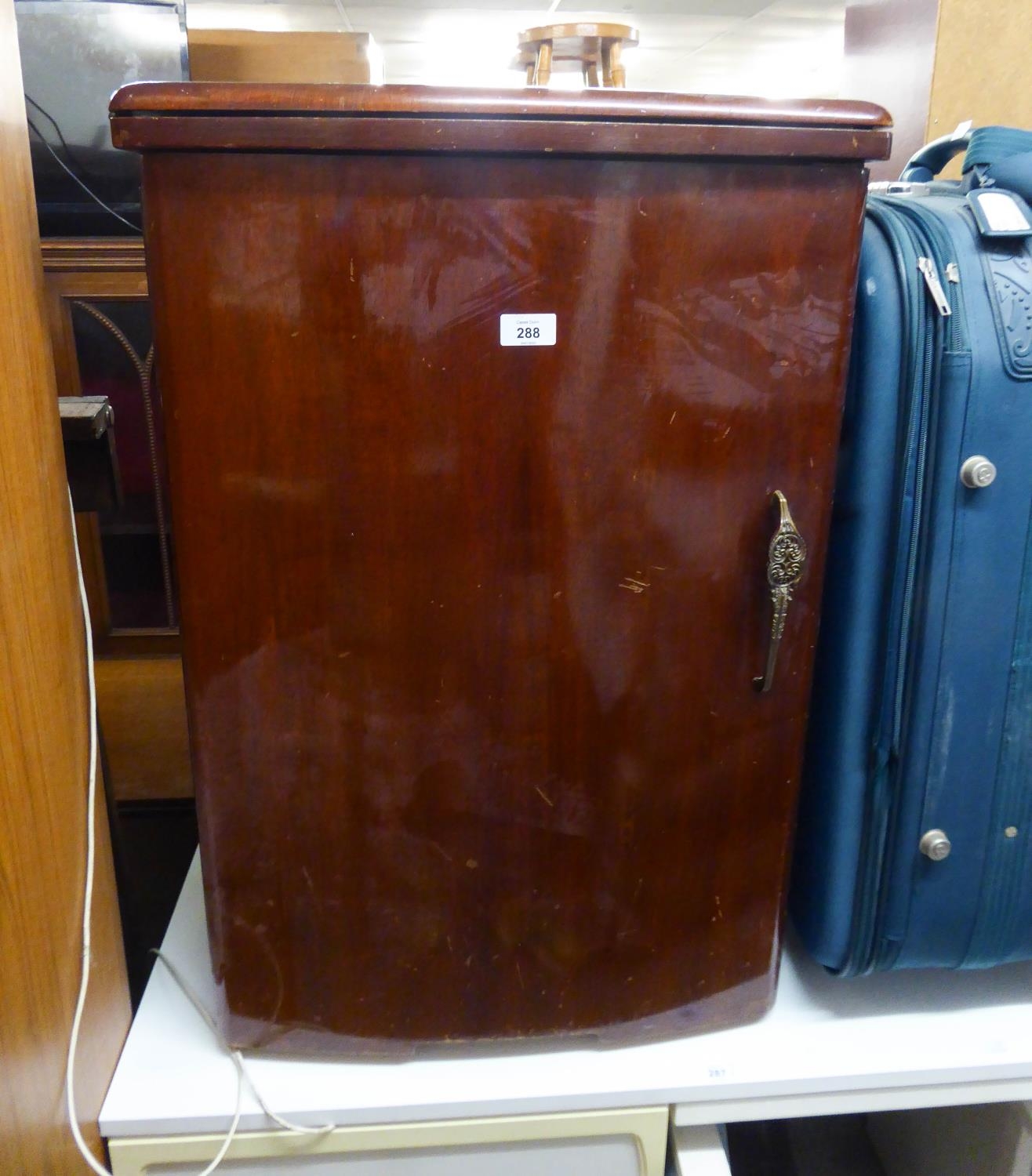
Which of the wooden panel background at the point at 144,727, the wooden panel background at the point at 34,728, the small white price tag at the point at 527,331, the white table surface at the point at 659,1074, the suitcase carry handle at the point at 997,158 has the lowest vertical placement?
the white table surface at the point at 659,1074

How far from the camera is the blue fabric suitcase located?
0.62m

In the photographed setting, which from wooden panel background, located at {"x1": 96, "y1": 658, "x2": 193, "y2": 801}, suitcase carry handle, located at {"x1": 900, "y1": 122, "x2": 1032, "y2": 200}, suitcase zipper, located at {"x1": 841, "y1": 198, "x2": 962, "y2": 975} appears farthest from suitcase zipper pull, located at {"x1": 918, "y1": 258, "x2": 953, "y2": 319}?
wooden panel background, located at {"x1": 96, "y1": 658, "x2": 193, "y2": 801}

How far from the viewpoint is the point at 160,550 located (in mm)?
1181

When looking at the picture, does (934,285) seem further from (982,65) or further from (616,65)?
(982,65)

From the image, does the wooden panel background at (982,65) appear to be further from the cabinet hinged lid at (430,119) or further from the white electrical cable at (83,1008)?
the white electrical cable at (83,1008)

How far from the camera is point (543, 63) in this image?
2.23ft

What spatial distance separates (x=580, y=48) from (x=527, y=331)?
0.29m

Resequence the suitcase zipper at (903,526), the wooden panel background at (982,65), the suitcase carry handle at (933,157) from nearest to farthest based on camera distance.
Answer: the suitcase zipper at (903,526) → the suitcase carry handle at (933,157) → the wooden panel background at (982,65)

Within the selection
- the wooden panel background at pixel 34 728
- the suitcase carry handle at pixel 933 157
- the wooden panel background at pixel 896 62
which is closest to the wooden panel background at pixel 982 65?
the wooden panel background at pixel 896 62

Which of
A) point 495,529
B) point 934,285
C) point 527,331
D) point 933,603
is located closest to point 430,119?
point 527,331

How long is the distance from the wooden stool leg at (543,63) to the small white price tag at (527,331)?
0.23 meters

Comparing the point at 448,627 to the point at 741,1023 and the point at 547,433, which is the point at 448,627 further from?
the point at 741,1023

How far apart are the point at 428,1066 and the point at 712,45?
478 centimetres

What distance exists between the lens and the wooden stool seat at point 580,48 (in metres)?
0.68
